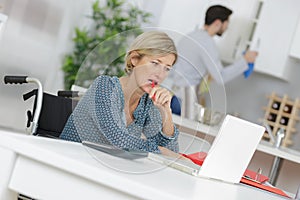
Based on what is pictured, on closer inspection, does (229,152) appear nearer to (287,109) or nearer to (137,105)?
(137,105)

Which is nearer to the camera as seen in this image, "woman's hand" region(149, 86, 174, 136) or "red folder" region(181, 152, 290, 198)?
"woman's hand" region(149, 86, 174, 136)

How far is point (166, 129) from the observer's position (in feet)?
4.79

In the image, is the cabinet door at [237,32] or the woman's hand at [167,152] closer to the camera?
the woman's hand at [167,152]

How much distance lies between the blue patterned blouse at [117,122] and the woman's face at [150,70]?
0.09ft

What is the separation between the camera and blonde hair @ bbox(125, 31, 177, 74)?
4.75 feet

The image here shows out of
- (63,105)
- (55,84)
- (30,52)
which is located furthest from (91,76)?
(55,84)

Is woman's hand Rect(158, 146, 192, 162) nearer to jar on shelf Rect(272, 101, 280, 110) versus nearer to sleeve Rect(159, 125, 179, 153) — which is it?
sleeve Rect(159, 125, 179, 153)

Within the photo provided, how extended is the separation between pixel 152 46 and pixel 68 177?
1.21 ft

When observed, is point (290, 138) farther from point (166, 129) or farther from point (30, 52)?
point (166, 129)

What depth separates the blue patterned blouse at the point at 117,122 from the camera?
144cm

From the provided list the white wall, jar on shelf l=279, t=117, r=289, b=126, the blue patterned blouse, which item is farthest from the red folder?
jar on shelf l=279, t=117, r=289, b=126

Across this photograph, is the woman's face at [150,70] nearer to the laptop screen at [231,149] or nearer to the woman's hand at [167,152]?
the woman's hand at [167,152]

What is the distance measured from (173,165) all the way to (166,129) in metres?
0.23

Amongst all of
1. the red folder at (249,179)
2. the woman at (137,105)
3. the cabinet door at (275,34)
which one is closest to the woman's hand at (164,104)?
the woman at (137,105)
